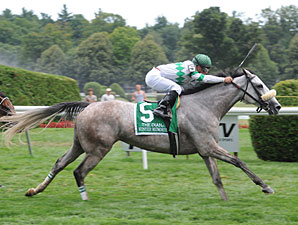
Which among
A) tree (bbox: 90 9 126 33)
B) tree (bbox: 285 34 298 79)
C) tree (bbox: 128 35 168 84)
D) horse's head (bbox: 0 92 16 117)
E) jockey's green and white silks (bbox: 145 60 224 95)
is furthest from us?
tree (bbox: 90 9 126 33)

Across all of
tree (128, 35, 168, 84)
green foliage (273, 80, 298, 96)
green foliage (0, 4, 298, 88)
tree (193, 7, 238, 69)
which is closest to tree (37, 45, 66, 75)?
green foliage (0, 4, 298, 88)

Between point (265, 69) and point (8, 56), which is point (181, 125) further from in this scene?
point (8, 56)

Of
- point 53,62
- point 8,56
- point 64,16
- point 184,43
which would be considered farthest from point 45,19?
point 184,43

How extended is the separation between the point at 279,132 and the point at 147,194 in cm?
364

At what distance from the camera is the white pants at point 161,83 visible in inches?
208

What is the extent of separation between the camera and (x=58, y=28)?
103 m

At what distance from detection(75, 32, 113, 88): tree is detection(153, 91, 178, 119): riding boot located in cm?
5625

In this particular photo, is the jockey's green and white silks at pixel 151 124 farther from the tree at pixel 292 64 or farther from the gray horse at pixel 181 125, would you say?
the tree at pixel 292 64

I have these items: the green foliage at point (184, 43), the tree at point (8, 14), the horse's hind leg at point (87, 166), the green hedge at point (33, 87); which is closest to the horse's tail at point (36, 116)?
the horse's hind leg at point (87, 166)

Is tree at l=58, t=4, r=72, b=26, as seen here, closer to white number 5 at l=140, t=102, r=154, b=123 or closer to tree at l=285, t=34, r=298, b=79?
tree at l=285, t=34, r=298, b=79

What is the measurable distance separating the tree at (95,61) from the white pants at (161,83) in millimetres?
56054

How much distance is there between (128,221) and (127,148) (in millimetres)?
4238

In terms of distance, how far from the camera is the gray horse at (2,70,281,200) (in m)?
5.12

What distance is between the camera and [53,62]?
216 feet
